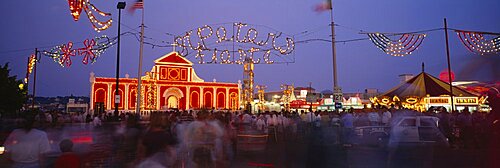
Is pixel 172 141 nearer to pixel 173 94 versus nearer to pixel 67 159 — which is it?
pixel 67 159

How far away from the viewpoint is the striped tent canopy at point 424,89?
3044cm

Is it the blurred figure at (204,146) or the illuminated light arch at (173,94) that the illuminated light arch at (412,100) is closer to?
the blurred figure at (204,146)

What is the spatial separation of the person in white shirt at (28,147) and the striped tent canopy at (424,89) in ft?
95.1

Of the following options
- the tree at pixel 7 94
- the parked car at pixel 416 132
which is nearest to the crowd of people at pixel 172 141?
the parked car at pixel 416 132

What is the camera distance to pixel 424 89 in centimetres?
3098

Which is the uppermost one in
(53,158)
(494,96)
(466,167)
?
(494,96)

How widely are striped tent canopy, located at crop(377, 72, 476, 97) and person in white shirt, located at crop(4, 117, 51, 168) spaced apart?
95.1 ft

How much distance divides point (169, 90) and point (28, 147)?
45.2 metres

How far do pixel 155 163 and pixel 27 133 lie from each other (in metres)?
3.10

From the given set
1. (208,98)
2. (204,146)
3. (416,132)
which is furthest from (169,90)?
(204,146)

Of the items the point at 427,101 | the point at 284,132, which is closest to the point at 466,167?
the point at 284,132

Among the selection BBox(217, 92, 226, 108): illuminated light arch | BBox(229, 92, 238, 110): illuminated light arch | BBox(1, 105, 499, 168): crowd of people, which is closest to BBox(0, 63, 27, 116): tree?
BBox(1, 105, 499, 168): crowd of people

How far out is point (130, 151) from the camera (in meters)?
10.4

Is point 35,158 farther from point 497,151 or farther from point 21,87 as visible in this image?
point 21,87
